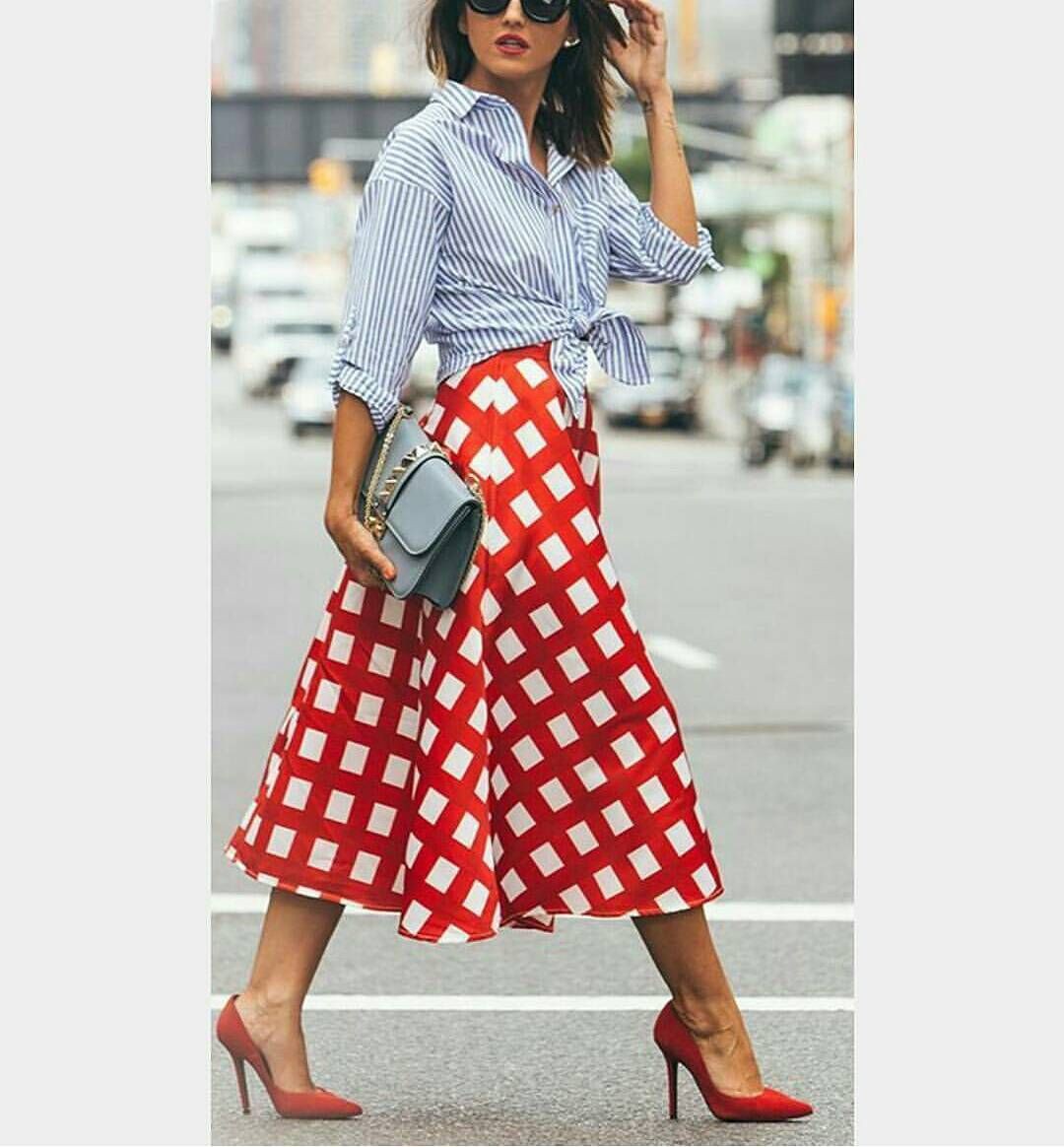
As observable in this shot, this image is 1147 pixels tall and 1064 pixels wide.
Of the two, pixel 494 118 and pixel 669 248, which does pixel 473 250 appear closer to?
pixel 494 118

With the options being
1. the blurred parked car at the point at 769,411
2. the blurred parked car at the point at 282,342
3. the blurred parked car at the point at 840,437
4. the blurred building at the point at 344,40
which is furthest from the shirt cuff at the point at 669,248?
the blurred building at the point at 344,40

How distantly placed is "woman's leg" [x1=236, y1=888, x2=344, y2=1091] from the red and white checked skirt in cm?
7

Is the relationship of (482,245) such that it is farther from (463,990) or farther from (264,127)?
(264,127)

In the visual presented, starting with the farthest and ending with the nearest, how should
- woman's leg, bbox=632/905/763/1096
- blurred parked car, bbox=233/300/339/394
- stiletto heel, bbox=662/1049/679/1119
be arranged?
blurred parked car, bbox=233/300/339/394, stiletto heel, bbox=662/1049/679/1119, woman's leg, bbox=632/905/763/1096

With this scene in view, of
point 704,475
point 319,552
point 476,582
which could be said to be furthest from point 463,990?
point 704,475

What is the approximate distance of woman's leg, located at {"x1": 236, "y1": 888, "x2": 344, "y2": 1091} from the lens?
4.60 m

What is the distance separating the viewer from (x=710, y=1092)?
4.67m

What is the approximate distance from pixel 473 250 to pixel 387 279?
15cm

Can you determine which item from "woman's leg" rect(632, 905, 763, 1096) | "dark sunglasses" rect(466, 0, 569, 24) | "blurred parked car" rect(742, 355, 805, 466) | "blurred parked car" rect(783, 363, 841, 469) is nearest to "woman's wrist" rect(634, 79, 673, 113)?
"dark sunglasses" rect(466, 0, 569, 24)

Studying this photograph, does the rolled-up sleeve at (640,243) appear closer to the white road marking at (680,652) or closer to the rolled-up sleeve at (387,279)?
the rolled-up sleeve at (387,279)

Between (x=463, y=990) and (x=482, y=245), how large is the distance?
2236mm

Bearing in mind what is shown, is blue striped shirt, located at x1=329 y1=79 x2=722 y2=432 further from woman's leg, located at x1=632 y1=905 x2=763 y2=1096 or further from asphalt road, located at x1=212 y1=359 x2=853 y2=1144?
asphalt road, located at x1=212 y1=359 x2=853 y2=1144

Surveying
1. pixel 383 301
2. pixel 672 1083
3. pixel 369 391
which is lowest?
pixel 672 1083

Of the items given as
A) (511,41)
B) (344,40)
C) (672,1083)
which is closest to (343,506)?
(511,41)
